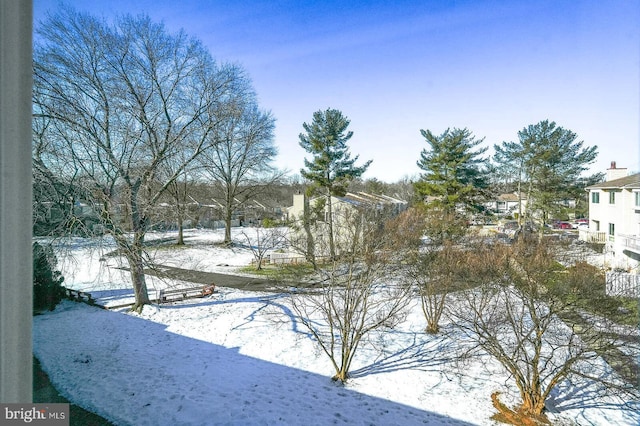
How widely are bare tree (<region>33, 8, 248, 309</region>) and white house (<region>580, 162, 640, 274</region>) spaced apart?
2177 mm

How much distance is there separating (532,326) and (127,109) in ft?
10.9

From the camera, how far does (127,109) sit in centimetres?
258

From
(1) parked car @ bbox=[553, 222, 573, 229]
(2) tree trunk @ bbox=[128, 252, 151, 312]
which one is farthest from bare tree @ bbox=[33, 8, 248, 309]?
(1) parked car @ bbox=[553, 222, 573, 229]

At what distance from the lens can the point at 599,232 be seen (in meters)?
1.87

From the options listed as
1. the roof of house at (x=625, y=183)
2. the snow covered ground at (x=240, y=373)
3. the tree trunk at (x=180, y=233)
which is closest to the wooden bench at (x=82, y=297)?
the snow covered ground at (x=240, y=373)

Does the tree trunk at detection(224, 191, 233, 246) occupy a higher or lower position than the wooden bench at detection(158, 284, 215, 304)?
higher

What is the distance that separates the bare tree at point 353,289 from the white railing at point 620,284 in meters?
1.37

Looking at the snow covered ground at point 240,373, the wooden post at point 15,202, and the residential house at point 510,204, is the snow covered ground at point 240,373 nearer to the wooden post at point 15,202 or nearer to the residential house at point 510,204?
the wooden post at point 15,202

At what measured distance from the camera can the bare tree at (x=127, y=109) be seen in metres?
1.96

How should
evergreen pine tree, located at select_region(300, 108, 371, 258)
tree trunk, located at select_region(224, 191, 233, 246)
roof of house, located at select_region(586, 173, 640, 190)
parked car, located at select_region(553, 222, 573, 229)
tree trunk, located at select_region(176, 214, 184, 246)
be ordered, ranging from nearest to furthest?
roof of house, located at select_region(586, 173, 640, 190), parked car, located at select_region(553, 222, 573, 229), evergreen pine tree, located at select_region(300, 108, 371, 258), tree trunk, located at select_region(176, 214, 184, 246), tree trunk, located at select_region(224, 191, 233, 246)

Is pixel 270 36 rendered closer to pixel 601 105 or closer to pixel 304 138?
pixel 601 105

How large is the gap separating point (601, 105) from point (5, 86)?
4.92 feet

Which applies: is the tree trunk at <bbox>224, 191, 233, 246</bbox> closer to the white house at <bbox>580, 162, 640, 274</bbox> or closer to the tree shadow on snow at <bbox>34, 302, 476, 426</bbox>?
the tree shadow on snow at <bbox>34, 302, 476, 426</bbox>

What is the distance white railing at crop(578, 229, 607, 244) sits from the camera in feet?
6.16
